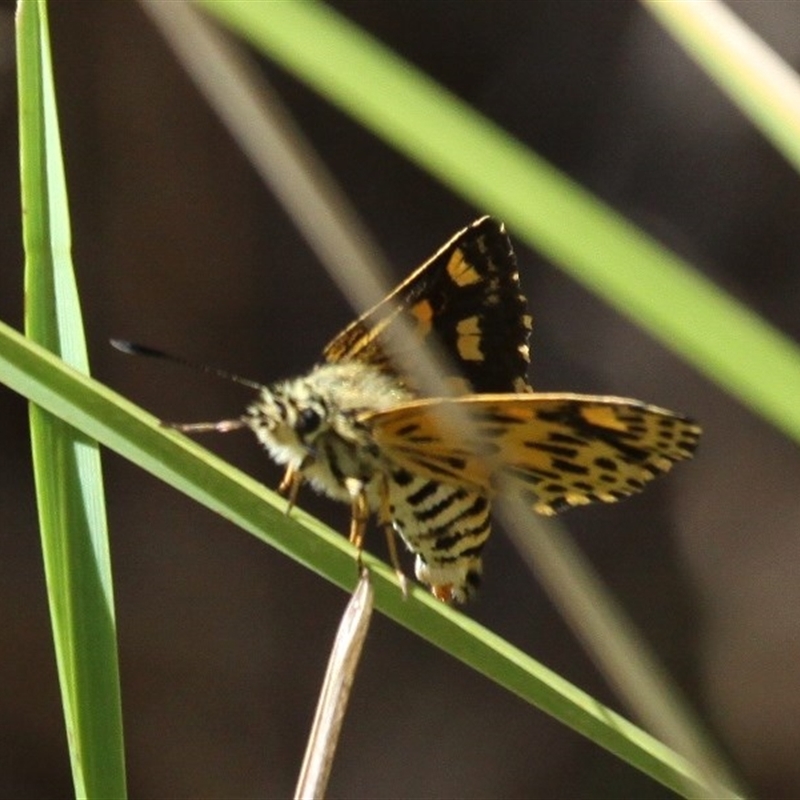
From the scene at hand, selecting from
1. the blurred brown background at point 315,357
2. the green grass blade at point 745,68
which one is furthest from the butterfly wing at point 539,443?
the blurred brown background at point 315,357

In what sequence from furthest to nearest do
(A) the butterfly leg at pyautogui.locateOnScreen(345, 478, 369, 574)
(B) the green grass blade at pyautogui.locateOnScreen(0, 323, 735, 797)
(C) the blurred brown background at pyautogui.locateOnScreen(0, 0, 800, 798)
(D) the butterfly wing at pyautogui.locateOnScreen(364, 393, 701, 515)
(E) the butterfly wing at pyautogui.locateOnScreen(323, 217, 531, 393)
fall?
1. (C) the blurred brown background at pyautogui.locateOnScreen(0, 0, 800, 798)
2. (E) the butterfly wing at pyautogui.locateOnScreen(323, 217, 531, 393)
3. (A) the butterfly leg at pyautogui.locateOnScreen(345, 478, 369, 574)
4. (D) the butterfly wing at pyautogui.locateOnScreen(364, 393, 701, 515)
5. (B) the green grass blade at pyautogui.locateOnScreen(0, 323, 735, 797)

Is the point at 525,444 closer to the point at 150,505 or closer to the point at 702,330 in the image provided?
the point at 702,330

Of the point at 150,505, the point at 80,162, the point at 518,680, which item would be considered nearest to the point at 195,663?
the point at 150,505

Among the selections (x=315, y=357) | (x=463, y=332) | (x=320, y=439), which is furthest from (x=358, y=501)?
(x=315, y=357)

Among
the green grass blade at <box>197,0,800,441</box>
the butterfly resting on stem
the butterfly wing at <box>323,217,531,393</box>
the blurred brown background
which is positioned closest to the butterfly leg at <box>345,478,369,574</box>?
the butterfly resting on stem

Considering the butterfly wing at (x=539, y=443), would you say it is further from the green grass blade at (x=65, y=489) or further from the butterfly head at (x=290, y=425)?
the green grass blade at (x=65, y=489)

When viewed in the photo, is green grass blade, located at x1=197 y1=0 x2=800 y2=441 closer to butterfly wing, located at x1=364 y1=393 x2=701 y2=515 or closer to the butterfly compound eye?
butterfly wing, located at x1=364 y1=393 x2=701 y2=515
